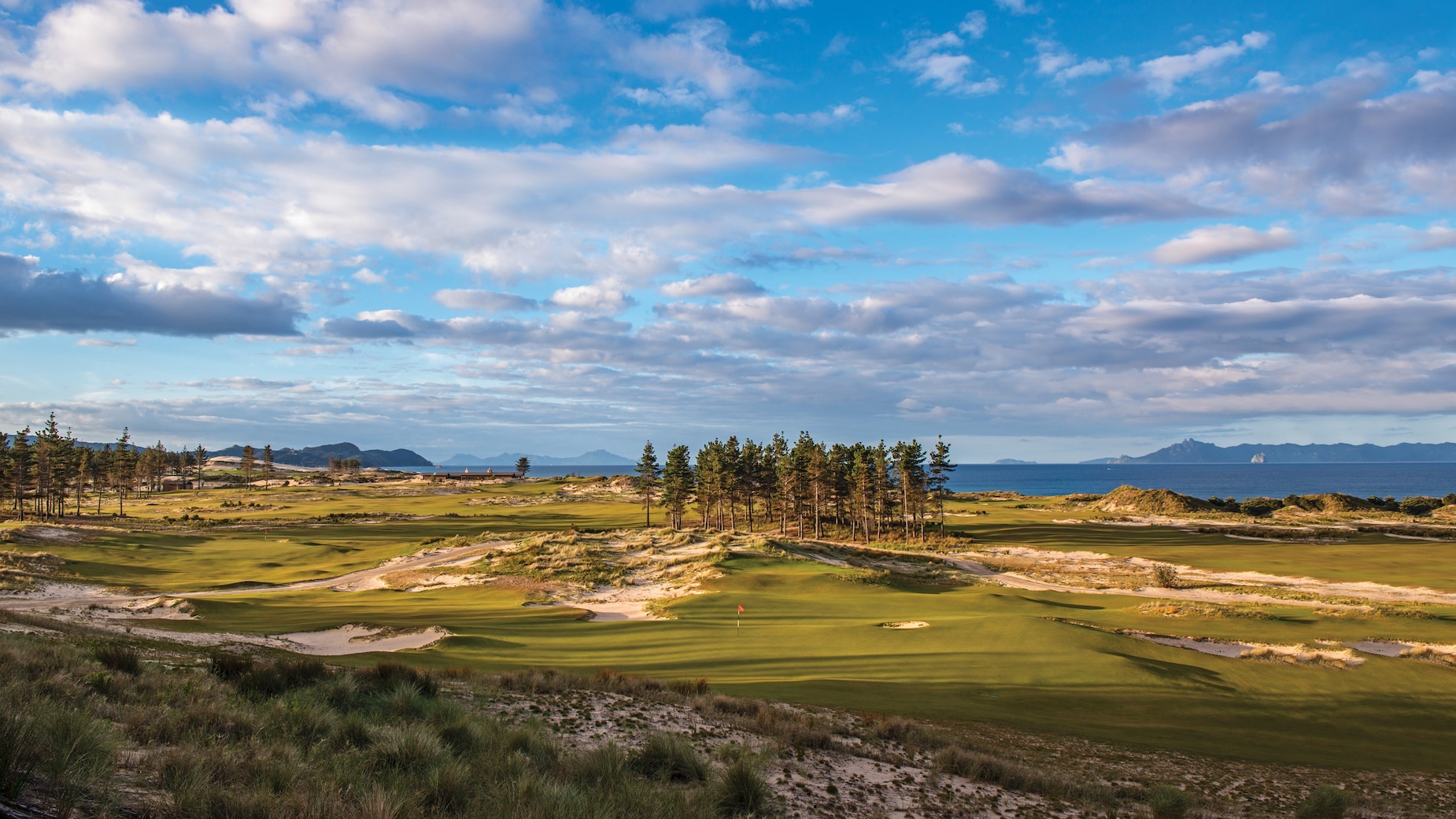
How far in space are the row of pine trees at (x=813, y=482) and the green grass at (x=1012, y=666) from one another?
4763cm

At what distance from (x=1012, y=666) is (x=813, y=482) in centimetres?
6399

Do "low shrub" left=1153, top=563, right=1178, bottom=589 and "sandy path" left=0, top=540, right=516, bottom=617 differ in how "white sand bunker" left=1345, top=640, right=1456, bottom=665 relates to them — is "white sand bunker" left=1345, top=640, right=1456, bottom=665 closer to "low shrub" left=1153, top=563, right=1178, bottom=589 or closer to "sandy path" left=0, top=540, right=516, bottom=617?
"low shrub" left=1153, top=563, right=1178, bottom=589

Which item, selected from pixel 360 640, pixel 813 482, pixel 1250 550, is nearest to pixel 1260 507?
pixel 1250 550

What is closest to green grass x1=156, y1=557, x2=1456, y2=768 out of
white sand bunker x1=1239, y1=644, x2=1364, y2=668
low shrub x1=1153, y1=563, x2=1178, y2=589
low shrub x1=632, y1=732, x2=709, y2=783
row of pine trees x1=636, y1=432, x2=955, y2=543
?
white sand bunker x1=1239, y1=644, x2=1364, y2=668

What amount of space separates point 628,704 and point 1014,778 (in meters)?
6.85

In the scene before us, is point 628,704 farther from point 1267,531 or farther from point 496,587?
point 1267,531

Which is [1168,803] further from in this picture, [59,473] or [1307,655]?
[59,473]

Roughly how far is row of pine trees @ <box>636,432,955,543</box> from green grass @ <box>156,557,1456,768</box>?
1875 inches

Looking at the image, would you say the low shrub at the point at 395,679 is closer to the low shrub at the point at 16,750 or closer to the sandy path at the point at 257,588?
the low shrub at the point at 16,750

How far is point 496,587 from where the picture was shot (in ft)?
132

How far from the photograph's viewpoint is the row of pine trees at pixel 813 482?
267 ft

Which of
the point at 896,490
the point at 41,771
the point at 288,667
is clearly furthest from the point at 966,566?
the point at 41,771

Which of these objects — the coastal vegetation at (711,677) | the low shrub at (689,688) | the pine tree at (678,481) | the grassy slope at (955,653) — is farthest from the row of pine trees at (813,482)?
the low shrub at (689,688)

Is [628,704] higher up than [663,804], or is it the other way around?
[663,804]
